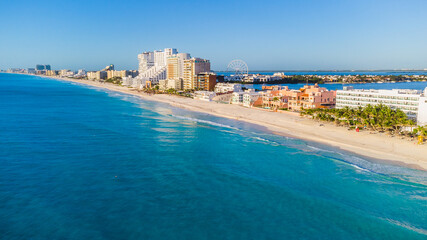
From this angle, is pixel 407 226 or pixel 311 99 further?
pixel 311 99

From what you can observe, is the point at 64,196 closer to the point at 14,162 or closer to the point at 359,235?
the point at 14,162

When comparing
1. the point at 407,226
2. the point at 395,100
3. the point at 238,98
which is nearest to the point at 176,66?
the point at 238,98

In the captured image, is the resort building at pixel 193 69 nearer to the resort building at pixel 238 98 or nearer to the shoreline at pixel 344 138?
Answer: the resort building at pixel 238 98

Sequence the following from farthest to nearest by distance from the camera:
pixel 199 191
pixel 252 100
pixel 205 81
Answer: pixel 205 81
pixel 252 100
pixel 199 191

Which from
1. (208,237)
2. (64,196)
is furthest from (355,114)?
(64,196)

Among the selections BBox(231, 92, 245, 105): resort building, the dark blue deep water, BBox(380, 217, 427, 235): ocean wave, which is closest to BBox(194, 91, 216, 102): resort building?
BBox(231, 92, 245, 105): resort building

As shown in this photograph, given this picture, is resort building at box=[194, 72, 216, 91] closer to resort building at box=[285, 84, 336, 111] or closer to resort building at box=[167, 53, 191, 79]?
resort building at box=[167, 53, 191, 79]

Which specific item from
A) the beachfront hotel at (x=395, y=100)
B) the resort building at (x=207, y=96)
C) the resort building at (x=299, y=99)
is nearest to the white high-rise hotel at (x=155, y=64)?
the resort building at (x=207, y=96)

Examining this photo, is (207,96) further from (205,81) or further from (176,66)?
(176,66)
